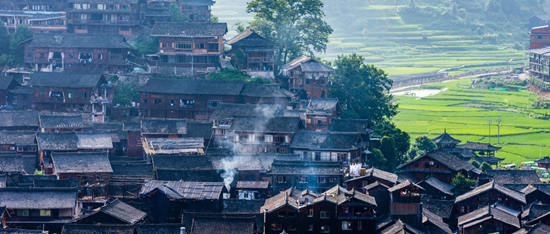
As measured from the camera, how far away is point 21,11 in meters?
81.4

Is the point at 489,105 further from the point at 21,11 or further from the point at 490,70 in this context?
the point at 21,11

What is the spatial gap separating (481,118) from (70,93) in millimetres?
→ 46367

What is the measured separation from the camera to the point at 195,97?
70000 mm

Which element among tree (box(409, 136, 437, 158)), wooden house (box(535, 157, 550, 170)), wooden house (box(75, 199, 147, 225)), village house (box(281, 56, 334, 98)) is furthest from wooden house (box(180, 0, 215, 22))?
wooden house (box(75, 199, 147, 225))

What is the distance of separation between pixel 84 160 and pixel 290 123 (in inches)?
588

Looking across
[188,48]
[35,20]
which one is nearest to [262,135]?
[188,48]

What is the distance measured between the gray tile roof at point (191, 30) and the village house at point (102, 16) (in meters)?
6.60

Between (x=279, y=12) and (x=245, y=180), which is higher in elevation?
(x=279, y=12)

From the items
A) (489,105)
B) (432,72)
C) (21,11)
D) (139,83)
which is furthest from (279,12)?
(432,72)

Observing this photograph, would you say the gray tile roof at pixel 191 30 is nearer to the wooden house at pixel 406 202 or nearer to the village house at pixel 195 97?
the village house at pixel 195 97

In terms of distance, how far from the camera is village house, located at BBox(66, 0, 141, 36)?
8012 centimetres

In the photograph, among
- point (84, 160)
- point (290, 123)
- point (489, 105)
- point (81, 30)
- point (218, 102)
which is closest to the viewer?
point (84, 160)

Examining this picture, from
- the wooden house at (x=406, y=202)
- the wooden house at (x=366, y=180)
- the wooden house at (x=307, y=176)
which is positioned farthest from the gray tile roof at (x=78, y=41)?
the wooden house at (x=406, y=202)

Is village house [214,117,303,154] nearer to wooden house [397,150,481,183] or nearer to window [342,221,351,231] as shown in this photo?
wooden house [397,150,481,183]
